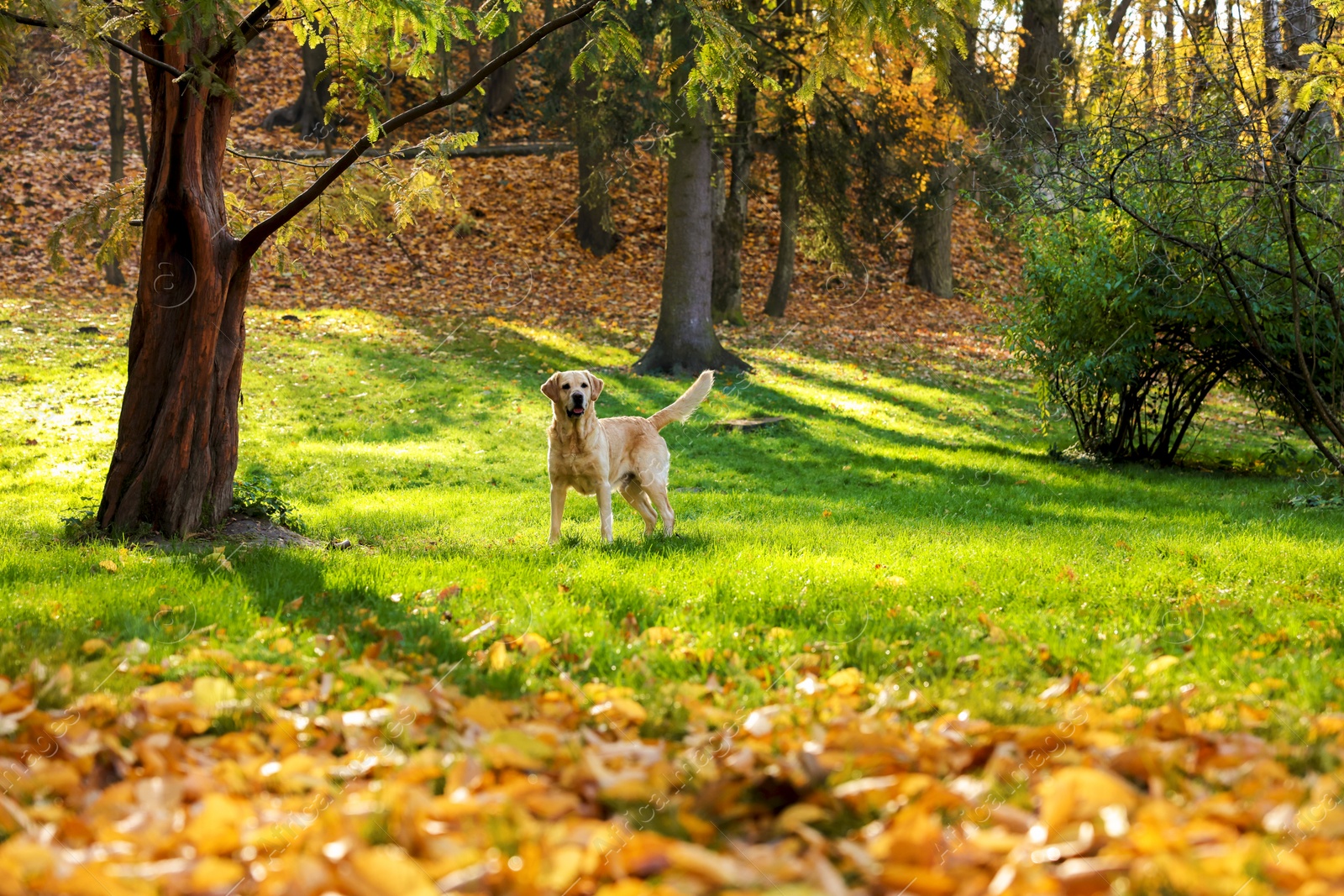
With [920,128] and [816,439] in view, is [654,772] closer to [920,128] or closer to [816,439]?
[816,439]

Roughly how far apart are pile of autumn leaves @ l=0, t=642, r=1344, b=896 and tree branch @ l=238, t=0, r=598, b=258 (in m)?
4.25

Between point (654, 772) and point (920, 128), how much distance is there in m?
19.9

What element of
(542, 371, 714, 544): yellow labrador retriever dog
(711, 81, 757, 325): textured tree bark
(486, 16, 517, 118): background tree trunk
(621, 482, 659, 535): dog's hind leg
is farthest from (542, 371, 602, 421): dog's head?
(486, 16, 517, 118): background tree trunk

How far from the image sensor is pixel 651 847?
2.18 meters

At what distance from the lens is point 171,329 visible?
22.2 ft

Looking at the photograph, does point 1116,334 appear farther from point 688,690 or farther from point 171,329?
point 171,329

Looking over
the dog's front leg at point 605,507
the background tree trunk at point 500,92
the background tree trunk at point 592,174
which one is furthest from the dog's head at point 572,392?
the background tree trunk at point 500,92

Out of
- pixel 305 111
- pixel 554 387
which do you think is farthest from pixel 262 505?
pixel 305 111

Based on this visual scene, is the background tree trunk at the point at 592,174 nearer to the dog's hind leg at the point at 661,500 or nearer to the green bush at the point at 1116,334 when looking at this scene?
the green bush at the point at 1116,334

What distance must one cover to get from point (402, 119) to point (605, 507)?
120 inches

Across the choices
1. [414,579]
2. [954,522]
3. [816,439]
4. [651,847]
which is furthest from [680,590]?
[816,439]

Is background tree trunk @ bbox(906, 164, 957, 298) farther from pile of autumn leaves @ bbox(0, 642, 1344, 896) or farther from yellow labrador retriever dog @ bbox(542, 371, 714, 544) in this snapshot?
pile of autumn leaves @ bbox(0, 642, 1344, 896)

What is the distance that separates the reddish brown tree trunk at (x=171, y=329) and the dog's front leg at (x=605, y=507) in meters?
2.84

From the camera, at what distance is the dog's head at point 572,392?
276 inches
